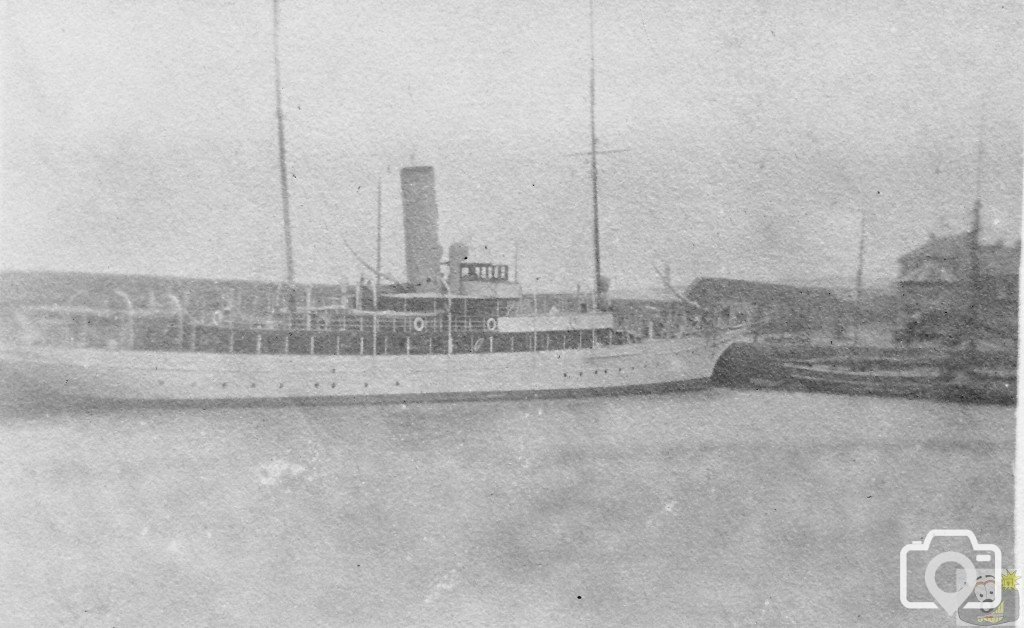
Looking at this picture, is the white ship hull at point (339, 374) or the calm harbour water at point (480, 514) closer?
the calm harbour water at point (480, 514)

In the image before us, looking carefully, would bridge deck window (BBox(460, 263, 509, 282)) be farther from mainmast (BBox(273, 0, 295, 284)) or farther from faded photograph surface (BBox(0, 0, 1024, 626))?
mainmast (BBox(273, 0, 295, 284))

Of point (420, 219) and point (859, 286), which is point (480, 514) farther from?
point (859, 286)

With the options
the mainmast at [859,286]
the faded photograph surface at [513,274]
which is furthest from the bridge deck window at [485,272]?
the mainmast at [859,286]
